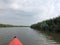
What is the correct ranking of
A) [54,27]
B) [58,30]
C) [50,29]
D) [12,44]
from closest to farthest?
[12,44]
[58,30]
[54,27]
[50,29]

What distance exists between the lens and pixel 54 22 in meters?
77.6

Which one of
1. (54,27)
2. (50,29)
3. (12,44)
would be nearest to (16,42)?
(12,44)

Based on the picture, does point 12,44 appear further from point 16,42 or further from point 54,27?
point 54,27

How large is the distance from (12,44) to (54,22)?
74242mm

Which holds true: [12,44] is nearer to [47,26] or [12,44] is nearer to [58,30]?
[58,30]

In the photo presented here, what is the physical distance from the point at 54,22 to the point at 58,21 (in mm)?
4602

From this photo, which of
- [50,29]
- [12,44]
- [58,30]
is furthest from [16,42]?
[50,29]

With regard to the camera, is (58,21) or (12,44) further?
(58,21)

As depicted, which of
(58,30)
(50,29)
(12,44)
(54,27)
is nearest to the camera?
(12,44)

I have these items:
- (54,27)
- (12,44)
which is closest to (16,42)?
(12,44)

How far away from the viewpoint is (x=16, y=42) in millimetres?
4414

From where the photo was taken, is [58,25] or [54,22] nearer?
[58,25]

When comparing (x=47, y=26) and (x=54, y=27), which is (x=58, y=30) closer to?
(x=54, y=27)

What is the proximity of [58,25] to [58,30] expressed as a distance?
2627mm
